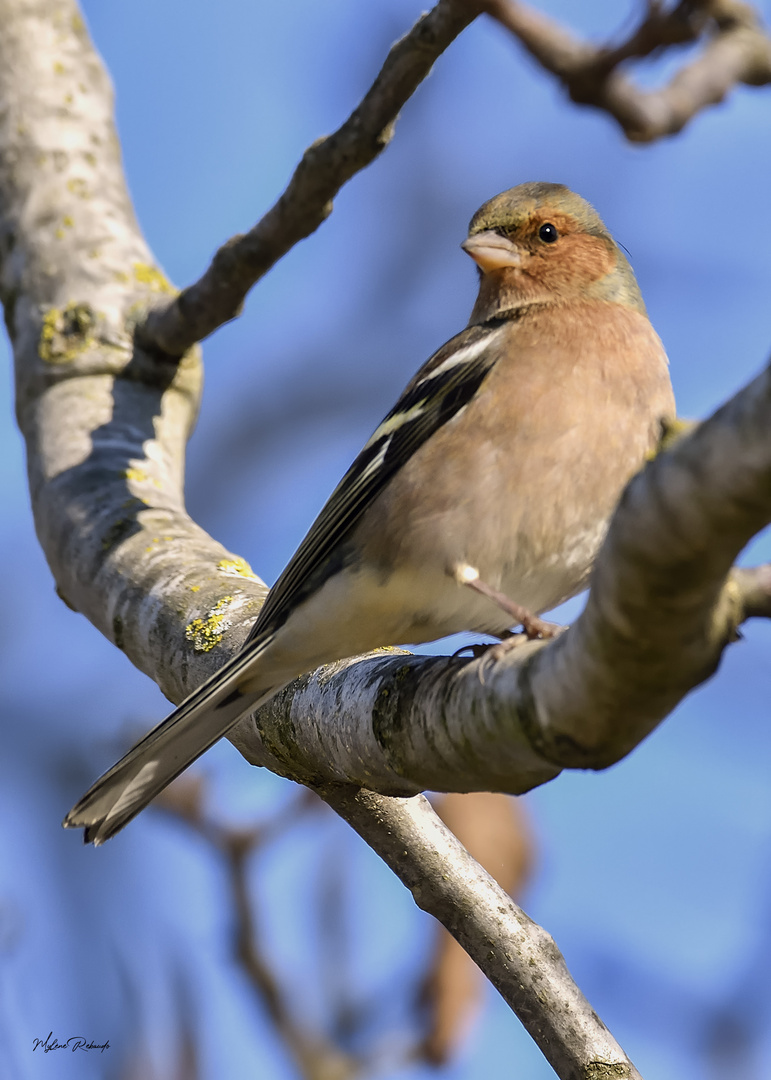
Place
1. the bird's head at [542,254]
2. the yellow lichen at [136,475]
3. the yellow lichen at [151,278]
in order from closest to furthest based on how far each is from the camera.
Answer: the bird's head at [542,254], the yellow lichen at [136,475], the yellow lichen at [151,278]

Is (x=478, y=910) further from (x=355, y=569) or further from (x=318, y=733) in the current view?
(x=355, y=569)

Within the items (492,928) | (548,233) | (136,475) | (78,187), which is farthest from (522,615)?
(78,187)

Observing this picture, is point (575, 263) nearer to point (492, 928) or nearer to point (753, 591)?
point (492, 928)

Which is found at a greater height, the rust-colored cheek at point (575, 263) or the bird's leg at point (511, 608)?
the rust-colored cheek at point (575, 263)

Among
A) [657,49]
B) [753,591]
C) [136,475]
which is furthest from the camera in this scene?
[136,475]

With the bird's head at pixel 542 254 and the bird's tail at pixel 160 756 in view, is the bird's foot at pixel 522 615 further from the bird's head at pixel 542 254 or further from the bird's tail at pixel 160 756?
the bird's head at pixel 542 254

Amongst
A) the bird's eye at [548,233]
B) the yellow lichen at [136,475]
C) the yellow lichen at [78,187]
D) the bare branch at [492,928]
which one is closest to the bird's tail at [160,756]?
the bare branch at [492,928]

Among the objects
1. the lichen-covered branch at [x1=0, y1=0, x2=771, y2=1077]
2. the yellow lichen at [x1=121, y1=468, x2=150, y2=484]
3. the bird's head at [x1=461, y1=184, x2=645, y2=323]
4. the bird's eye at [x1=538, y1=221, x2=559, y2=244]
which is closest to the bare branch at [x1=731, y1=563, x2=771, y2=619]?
the lichen-covered branch at [x1=0, y1=0, x2=771, y2=1077]
